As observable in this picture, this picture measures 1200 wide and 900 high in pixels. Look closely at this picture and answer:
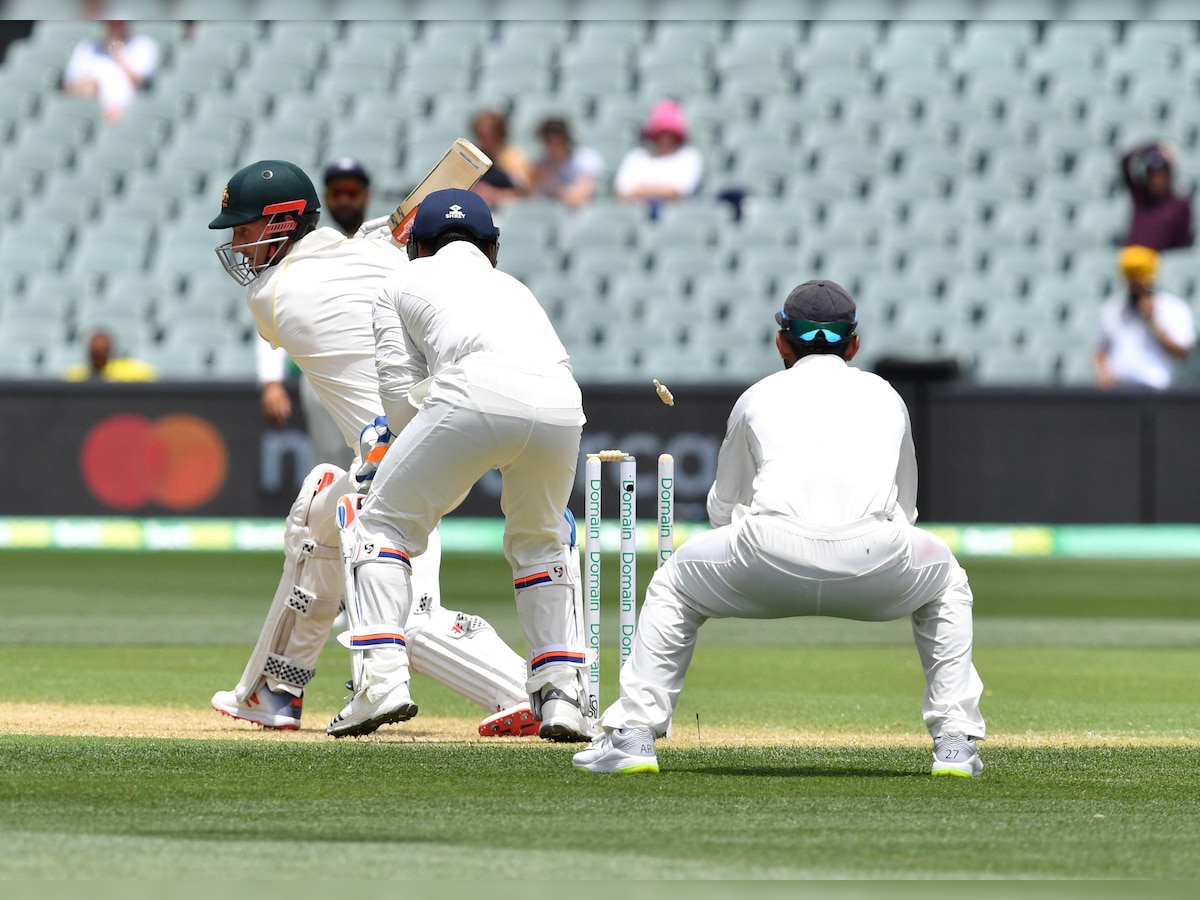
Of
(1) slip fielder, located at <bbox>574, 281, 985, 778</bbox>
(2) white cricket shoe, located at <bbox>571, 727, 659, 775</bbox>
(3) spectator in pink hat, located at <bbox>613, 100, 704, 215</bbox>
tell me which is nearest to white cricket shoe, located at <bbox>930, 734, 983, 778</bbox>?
(1) slip fielder, located at <bbox>574, 281, 985, 778</bbox>

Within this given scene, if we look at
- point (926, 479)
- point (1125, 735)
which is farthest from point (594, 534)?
point (926, 479)

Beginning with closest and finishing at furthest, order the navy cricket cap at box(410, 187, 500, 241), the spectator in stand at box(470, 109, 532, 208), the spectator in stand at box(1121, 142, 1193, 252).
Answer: the navy cricket cap at box(410, 187, 500, 241)
the spectator in stand at box(1121, 142, 1193, 252)
the spectator in stand at box(470, 109, 532, 208)

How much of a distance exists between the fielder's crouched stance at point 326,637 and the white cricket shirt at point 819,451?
4.86 feet

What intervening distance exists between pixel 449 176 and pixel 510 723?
208cm

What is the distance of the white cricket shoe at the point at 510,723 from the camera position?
22.2 ft

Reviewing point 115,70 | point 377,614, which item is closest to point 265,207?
point 377,614

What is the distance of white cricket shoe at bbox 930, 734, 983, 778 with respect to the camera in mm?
5578

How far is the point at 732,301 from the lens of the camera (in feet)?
59.2

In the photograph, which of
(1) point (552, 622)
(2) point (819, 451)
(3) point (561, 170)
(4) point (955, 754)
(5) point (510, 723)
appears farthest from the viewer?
(3) point (561, 170)

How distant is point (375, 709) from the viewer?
621cm

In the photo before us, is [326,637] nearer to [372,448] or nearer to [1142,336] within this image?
[372,448]

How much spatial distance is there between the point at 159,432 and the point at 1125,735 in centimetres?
1012

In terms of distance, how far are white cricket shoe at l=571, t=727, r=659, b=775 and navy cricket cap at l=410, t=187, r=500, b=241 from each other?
5.86ft

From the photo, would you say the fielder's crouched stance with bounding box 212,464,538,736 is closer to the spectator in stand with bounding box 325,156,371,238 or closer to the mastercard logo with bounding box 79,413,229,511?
the spectator in stand with bounding box 325,156,371,238
